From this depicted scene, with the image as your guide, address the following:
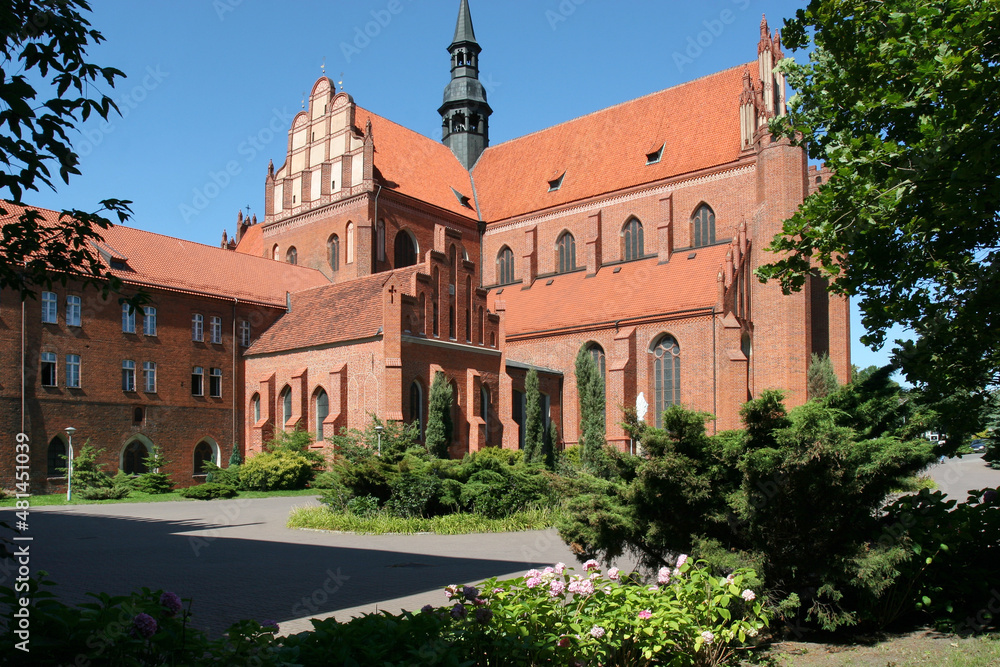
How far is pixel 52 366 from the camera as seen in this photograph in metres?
27.7

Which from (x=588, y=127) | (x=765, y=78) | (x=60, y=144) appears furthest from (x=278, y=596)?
(x=588, y=127)

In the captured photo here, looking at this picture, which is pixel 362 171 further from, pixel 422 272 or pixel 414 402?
pixel 414 402

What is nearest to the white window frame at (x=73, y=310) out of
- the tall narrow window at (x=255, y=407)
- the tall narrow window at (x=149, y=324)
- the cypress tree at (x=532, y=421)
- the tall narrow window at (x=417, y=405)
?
the tall narrow window at (x=149, y=324)

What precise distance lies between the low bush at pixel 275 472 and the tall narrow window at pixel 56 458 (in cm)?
629

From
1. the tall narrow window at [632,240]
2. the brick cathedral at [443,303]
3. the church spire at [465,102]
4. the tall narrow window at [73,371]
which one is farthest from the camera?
the church spire at [465,102]

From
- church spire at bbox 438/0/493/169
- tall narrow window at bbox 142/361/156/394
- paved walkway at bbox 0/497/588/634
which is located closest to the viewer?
paved walkway at bbox 0/497/588/634

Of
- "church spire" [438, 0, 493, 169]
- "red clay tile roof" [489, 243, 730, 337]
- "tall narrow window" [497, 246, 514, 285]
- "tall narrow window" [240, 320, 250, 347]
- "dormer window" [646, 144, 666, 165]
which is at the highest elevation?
"church spire" [438, 0, 493, 169]

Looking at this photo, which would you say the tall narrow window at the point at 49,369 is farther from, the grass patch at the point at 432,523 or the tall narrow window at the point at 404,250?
the grass patch at the point at 432,523

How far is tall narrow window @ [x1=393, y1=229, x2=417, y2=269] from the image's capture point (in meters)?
38.4

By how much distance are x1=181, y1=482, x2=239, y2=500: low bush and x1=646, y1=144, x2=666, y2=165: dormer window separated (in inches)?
993

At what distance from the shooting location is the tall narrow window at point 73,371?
28156 mm

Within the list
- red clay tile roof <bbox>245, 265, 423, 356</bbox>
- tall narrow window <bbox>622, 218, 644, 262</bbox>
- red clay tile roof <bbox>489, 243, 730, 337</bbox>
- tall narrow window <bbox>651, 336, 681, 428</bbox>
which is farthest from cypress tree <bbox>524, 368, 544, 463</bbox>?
tall narrow window <bbox>622, 218, 644, 262</bbox>

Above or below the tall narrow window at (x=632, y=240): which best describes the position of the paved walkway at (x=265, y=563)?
below

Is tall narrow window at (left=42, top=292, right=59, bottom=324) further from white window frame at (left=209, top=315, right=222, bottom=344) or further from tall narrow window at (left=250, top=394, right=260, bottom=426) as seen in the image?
tall narrow window at (left=250, top=394, right=260, bottom=426)
